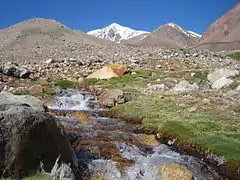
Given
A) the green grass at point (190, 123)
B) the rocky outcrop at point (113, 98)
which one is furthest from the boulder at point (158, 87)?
the green grass at point (190, 123)

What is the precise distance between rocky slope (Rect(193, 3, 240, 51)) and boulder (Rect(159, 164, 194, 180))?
444 ft

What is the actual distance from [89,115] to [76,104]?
6.42m

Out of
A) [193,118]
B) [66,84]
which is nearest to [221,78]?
[66,84]

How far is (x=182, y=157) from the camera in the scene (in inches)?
938

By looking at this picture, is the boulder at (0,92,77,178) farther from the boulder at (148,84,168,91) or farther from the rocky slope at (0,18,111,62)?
the rocky slope at (0,18,111,62)

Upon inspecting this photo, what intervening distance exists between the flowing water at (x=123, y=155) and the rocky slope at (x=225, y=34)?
129 meters

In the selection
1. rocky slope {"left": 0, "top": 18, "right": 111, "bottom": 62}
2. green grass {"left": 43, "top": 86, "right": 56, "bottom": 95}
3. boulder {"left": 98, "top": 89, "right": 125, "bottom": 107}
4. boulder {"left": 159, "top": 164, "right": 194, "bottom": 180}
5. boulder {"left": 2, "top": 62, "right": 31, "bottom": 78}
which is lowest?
boulder {"left": 159, "top": 164, "right": 194, "bottom": 180}

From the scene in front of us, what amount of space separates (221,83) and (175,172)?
2925 cm

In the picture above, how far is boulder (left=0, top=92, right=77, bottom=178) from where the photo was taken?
1602cm

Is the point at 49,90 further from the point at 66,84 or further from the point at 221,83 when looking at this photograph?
the point at 221,83

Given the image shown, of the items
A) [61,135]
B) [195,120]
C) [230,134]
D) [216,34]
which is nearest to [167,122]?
[195,120]

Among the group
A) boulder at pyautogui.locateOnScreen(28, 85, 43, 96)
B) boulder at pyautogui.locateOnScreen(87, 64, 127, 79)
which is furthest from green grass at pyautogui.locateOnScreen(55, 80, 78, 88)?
boulder at pyautogui.locateOnScreen(28, 85, 43, 96)

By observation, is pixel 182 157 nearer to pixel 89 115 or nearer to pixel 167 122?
pixel 167 122

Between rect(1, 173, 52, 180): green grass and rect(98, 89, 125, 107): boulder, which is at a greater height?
rect(98, 89, 125, 107): boulder
